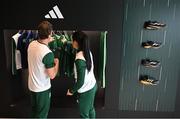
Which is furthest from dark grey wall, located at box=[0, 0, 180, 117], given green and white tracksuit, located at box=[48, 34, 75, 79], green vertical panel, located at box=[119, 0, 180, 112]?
green and white tracksuit, located at box=[48, 34, 75, 79]

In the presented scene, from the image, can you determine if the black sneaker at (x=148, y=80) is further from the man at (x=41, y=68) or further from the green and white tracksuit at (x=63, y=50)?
the man at (x=41, y=68)

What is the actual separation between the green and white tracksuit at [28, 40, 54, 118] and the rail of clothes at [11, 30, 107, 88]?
2.00ft

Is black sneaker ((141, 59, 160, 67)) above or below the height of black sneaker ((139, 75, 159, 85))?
above

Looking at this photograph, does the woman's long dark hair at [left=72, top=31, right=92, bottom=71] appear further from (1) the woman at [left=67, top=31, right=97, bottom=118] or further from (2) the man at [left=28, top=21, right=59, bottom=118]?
(2) the man at [left=28, top=21, right=59, bottom=118]

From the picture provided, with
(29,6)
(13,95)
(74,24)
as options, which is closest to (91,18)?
(74,24)

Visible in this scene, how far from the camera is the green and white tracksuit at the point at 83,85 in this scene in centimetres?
296

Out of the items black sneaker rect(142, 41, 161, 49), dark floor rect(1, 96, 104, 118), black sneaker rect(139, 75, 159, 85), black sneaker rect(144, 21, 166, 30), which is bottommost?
dark floor rect(1, 96, 104, 118)

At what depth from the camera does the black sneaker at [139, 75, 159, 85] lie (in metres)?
3.65

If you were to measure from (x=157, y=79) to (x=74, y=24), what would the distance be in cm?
131

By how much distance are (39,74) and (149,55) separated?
1.46 metres

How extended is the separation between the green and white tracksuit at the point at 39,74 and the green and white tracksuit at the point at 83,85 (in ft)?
0.94

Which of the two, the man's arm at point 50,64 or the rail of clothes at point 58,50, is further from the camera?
the rail of clothes at point 58,50

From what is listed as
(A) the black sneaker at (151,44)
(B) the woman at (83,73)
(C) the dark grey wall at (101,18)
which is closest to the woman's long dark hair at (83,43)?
(B) the woman at (83,73)

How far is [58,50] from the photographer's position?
3623mm
